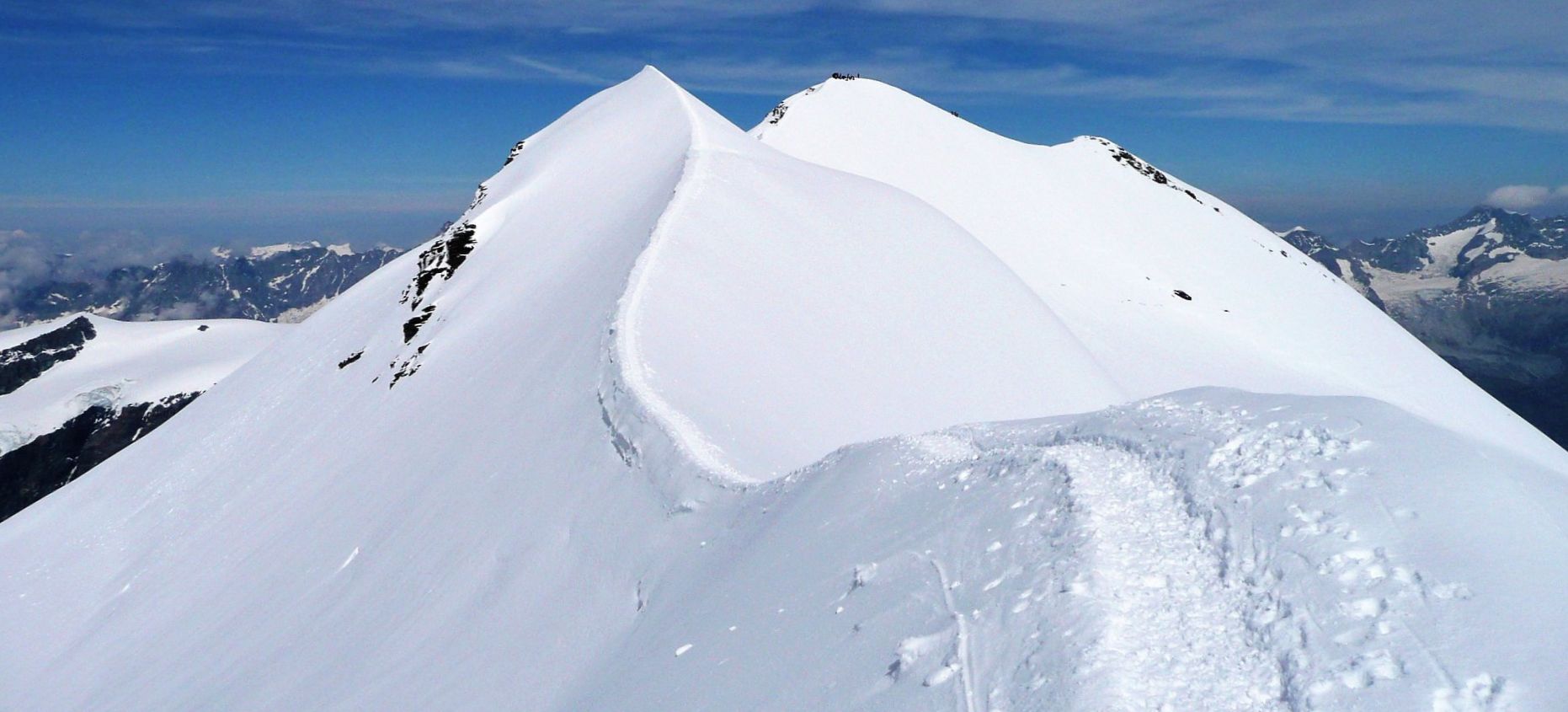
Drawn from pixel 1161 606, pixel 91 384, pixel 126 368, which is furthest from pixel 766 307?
pixel 126 368

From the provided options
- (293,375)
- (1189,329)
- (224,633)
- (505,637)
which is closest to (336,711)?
(505,637)

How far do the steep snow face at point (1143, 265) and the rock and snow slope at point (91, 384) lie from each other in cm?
12324

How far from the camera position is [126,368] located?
15712 centimetres

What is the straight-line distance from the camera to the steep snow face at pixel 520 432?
52.5 feet

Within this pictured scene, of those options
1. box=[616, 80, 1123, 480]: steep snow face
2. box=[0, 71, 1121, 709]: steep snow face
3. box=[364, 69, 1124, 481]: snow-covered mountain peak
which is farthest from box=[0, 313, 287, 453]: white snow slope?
box=[616, 80, 1123, 480]: steep snow face

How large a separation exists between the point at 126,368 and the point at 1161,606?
199 m

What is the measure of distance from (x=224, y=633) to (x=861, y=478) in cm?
1970

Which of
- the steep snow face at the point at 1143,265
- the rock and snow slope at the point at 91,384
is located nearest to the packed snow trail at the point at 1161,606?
the steep snow face at the point at 1143,265

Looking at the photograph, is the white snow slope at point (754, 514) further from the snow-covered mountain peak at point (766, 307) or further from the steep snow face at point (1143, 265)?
the steep snow face at point (1143, 265)

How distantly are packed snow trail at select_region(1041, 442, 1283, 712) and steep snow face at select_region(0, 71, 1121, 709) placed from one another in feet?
Answer: 24.3

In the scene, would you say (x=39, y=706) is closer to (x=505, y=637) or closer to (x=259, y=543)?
(x=259, y=543)

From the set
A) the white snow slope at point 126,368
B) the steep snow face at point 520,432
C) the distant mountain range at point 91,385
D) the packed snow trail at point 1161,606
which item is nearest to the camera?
the packed snow trail at point 1161,606

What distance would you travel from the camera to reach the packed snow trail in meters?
7.40

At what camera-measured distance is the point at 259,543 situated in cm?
2648
